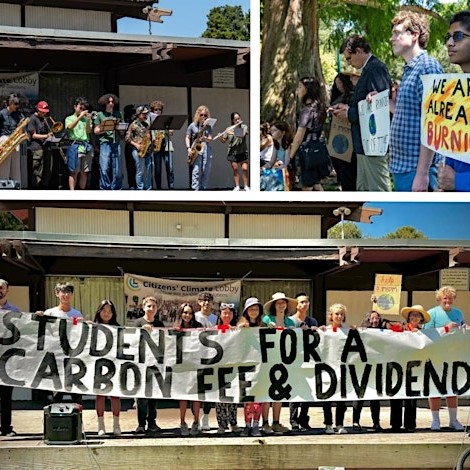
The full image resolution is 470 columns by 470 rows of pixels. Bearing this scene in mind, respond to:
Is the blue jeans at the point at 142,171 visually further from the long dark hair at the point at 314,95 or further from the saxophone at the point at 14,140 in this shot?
the long dark hair at the point at 314,95

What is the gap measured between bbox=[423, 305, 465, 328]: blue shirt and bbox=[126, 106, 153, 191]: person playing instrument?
Answer: 126 inches

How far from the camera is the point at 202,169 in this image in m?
12.4

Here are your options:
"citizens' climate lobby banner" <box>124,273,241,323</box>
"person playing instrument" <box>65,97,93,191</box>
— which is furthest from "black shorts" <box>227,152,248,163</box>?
"citizens' climate lobby banner" <box>124,273,241,323</box>

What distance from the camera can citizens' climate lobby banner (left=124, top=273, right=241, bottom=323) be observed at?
15180 millimetres

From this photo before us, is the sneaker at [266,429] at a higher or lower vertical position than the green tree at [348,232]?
lower

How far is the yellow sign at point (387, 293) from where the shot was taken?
15672 millimetres

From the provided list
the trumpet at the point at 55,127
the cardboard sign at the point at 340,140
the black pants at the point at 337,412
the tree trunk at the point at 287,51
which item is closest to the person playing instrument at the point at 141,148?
the trumpet at the point at 55,127

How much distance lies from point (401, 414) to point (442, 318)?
115cm

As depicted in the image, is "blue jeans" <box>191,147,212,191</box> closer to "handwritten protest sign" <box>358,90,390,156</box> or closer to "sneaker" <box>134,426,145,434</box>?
"handwritten protest sign" <box>358,90,390,156</box>

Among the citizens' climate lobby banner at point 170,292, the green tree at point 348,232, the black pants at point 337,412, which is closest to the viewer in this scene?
the black pants at point 337,412

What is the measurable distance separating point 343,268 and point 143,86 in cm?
349

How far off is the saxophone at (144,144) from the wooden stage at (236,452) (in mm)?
2958

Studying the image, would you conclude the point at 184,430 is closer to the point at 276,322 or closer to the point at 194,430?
the point at 194,430

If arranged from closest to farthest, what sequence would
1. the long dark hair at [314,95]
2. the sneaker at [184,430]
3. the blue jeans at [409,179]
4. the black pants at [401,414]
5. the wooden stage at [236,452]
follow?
1. the wooden stage at [236,452]
2. the sneaker at [184,430]
3. the black pants at [401,414]
4. the blue jeans at [409,179]
5. the long dark hair at [314,95]
